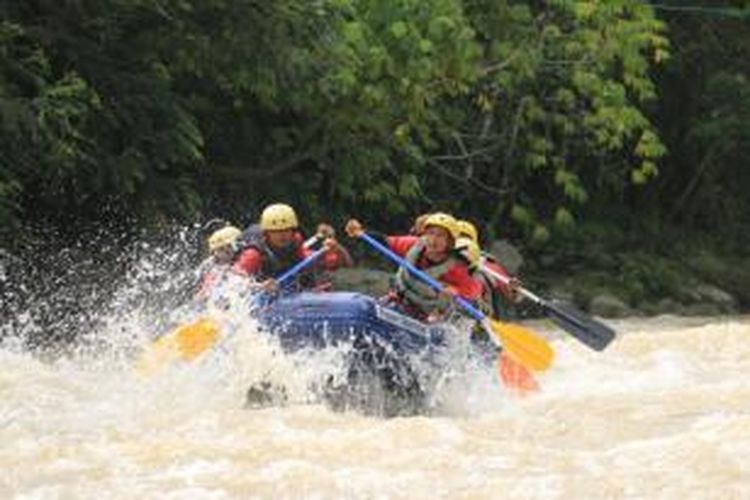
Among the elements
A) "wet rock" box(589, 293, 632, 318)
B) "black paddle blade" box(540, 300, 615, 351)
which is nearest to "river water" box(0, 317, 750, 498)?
"black paddle blade" box(540, 300, 615, 351)

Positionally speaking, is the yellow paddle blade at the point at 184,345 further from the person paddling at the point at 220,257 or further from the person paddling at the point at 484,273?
the person paddling at the point at 484,273

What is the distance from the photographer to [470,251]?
1137 cm

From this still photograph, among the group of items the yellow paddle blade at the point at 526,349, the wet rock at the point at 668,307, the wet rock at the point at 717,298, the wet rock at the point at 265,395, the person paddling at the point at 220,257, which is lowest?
the wet rock at the point at 717,298

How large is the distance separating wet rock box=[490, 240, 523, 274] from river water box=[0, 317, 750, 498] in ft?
29.2

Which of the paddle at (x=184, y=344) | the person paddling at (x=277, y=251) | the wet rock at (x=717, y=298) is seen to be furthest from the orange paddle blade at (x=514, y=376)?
the wet rock at (x=717, y=298)

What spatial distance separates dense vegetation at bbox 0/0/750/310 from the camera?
46.2ft

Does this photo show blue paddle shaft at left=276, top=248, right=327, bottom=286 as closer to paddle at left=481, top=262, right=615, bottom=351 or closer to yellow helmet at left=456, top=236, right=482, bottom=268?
yellow helmet at left=456, top=236, right=482, bottom=268

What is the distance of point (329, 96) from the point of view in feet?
52.5

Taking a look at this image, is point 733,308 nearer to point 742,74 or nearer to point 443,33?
point 742,74

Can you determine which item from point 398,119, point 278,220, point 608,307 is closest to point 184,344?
point 278,220

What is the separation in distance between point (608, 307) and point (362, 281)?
11.7 ft

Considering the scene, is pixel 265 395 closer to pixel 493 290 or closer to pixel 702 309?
pixel 493 290

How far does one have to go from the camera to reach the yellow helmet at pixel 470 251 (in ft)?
37.0

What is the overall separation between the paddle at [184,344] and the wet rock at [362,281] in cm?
729
